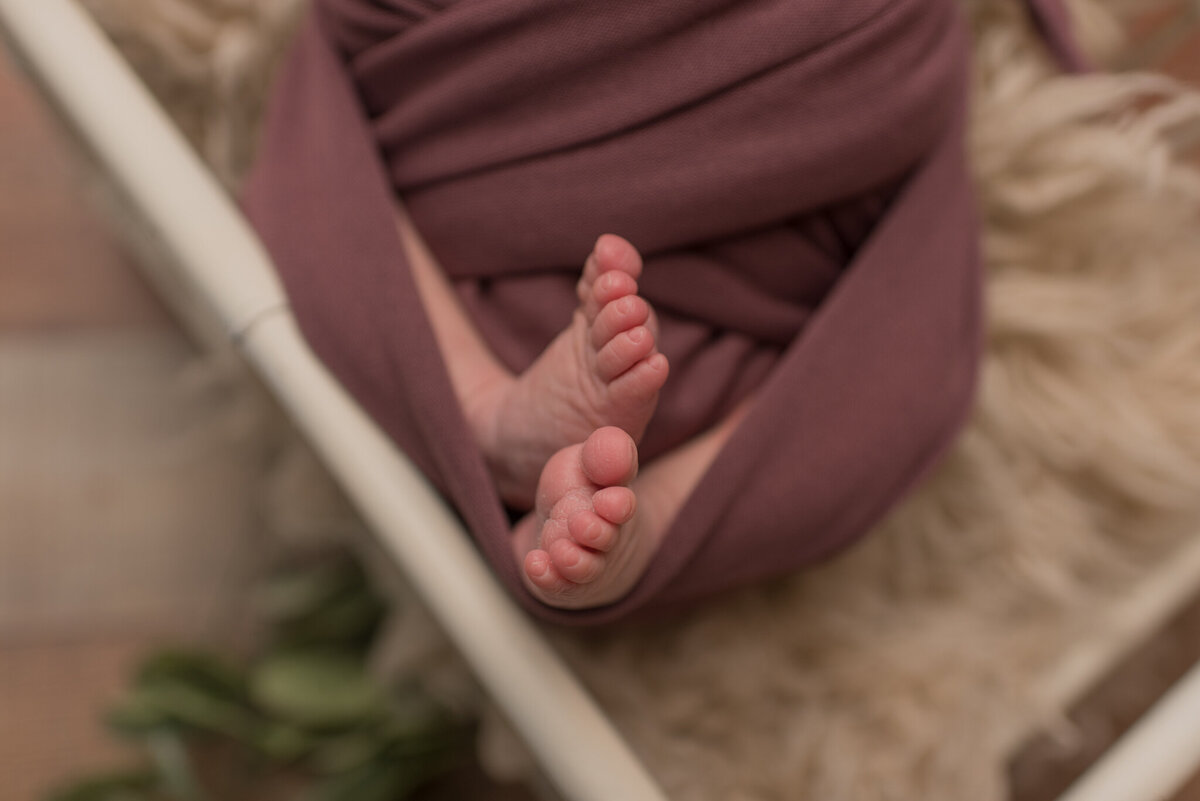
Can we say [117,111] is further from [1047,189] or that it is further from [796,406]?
[1047,189]

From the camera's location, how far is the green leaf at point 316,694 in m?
0.62

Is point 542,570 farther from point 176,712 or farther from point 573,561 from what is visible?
point 176,712

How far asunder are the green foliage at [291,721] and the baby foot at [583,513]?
37 centimetres

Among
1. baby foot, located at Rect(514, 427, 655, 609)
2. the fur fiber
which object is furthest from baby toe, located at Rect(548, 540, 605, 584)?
the fur fiber

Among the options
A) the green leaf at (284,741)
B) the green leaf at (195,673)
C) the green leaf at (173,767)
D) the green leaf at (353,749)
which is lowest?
the green leaf at (353,749)

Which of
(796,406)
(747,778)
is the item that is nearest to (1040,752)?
(747,778)

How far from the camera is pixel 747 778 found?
0.52 metres

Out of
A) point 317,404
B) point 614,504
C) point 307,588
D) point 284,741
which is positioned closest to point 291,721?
point 284,741

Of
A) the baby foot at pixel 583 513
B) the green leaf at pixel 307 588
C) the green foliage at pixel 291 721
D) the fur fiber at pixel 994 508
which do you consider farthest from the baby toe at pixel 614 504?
the green leaf at pixel 307 588

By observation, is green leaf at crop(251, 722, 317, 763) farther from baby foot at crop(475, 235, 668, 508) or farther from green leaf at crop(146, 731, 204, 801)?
baby foot at crop(475, 235, 668, 508)

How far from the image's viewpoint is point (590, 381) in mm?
335

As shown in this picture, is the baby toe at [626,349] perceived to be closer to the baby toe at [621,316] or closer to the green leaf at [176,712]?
the baby toe at [621,316]

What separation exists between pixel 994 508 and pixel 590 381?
34cm

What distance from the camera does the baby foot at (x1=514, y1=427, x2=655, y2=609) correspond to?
30 cm
